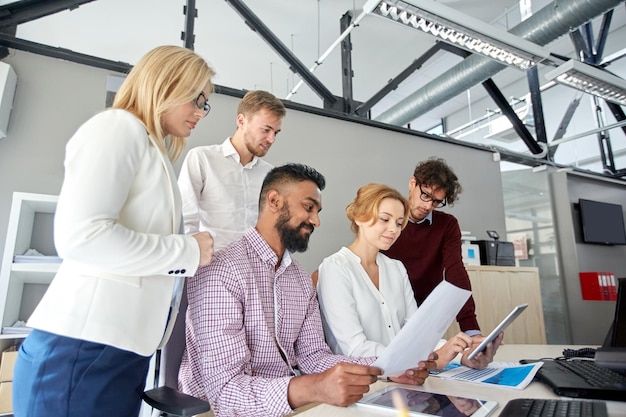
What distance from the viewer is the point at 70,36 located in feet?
13.5

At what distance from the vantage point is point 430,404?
34.4 inches

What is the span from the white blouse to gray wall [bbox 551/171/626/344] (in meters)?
4.13

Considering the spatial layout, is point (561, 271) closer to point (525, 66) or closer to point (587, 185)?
point (587, 185)

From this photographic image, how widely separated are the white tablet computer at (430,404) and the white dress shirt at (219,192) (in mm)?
965

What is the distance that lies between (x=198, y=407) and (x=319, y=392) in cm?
26

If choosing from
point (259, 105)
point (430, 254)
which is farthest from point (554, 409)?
point (259, 105)

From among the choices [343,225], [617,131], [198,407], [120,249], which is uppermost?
[617,131]

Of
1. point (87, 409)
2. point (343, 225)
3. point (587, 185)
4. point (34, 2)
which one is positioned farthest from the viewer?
point (587, 185)

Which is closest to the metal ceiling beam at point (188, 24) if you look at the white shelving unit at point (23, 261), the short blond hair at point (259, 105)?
the short blond hair at point (259, 105)

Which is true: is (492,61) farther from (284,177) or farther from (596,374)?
(596,374)

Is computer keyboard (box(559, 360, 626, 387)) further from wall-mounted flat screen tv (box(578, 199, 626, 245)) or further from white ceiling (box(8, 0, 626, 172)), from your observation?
wall-mounted flat screen tv (box(578, 199, 626, 245))

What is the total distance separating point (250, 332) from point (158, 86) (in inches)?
27.2

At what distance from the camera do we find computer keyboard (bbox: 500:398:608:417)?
27.7 inches

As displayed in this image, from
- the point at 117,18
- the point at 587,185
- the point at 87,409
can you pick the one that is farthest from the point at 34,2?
the point at 587,185
